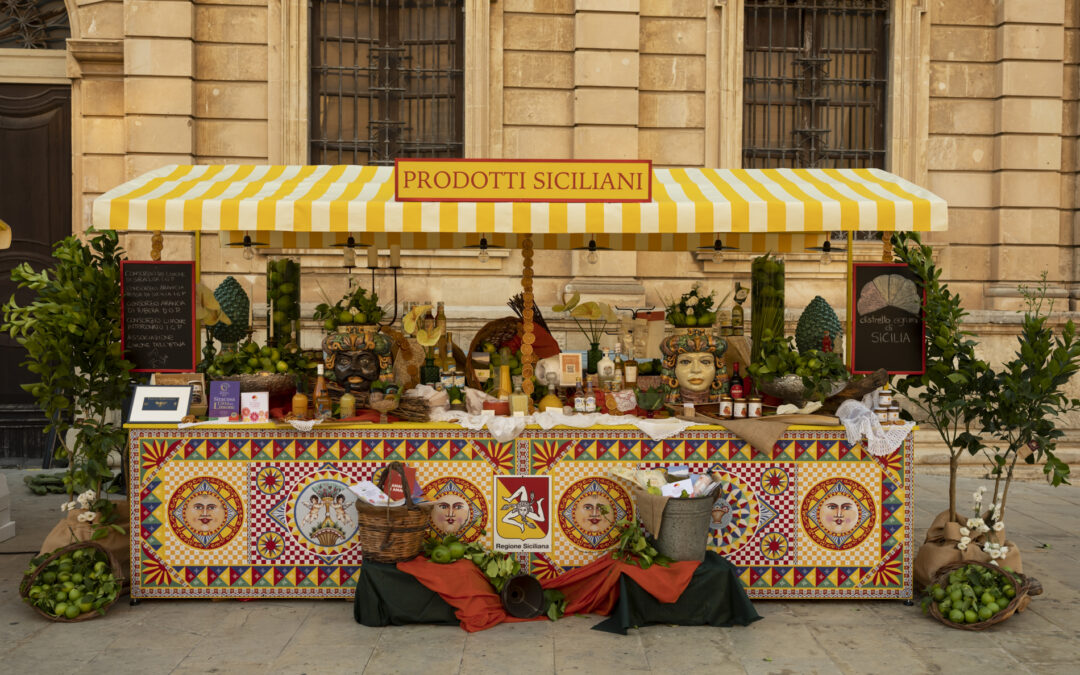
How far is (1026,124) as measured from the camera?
11.9 metres

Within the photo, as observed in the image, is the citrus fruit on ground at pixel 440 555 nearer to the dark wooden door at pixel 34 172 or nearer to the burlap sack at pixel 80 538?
the burlap sack at pixel 80 538

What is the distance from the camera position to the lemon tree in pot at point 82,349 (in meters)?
6.34

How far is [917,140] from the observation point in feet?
39.4

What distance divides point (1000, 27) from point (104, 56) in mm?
10821

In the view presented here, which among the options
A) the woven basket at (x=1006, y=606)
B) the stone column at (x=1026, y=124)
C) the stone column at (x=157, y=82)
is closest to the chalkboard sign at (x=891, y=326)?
the woven basket at (x=1006, y=606)

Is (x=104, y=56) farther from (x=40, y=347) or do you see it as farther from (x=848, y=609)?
(x=848, y=609)

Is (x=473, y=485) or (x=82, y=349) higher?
(x=82, y=349)

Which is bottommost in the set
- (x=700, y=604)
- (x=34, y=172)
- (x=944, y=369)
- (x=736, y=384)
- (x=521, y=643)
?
(x=521, y=643)

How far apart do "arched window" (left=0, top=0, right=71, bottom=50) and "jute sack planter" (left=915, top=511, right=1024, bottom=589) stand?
1103 cm

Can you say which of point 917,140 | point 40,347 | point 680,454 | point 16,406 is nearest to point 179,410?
point 40,347

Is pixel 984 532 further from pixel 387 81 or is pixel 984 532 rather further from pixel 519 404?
pixel 387 81

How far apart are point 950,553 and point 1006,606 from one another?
1.87ft

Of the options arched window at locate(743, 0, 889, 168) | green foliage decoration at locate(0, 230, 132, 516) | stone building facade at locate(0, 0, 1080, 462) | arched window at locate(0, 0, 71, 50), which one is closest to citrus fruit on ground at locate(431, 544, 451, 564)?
green foliage decoration at locate(0, 230, 132, 516)

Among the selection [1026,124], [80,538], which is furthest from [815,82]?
[80,538]
